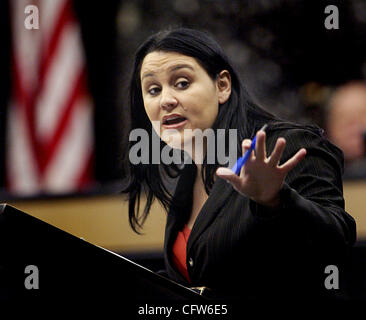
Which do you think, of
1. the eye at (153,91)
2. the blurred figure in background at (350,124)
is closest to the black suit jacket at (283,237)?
the eye at (153,91)

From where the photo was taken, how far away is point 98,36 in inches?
91.2

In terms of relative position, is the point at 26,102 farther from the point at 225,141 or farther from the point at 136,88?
the point at 225,141

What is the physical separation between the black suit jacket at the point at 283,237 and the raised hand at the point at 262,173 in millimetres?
67

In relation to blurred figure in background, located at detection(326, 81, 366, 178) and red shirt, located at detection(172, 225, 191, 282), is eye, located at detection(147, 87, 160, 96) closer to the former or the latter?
red shirt, located at detection(172, 225, 191, 282)

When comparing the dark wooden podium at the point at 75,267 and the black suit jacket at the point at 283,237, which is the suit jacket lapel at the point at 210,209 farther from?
the dark wooden podium at the point at 75,267

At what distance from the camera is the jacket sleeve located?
1.22m

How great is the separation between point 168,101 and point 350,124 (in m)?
1.12

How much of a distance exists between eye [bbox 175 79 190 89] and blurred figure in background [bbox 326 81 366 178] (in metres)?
0.97

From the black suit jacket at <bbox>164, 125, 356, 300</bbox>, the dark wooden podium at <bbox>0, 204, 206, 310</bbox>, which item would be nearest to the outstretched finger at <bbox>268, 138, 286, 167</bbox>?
the black suit jacket at <bbox>164, 125, 356, 300</bbox>

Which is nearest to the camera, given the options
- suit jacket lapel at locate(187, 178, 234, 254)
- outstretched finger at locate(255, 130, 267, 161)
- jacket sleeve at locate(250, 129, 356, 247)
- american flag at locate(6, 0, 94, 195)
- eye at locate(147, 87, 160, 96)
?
outstretched finger at locate(255, 130, 267, 161)

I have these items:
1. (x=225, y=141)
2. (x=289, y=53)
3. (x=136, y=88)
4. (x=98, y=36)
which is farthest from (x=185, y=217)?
(x=98, y=36)

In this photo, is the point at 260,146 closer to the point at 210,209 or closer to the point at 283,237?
the point at 283,237

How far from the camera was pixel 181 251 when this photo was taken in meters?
1.53

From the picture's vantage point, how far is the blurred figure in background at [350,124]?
2453mm
